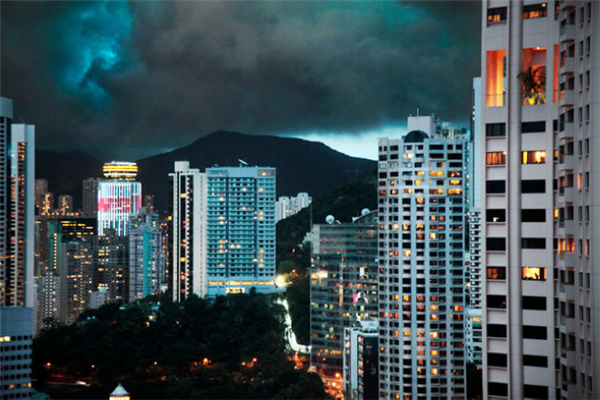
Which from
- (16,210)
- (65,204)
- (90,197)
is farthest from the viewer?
(90,197)

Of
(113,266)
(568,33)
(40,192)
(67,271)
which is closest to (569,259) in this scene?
(568,33)

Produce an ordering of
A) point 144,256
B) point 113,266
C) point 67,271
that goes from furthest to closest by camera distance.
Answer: point 144,256 → point 113,266 → point 67,271

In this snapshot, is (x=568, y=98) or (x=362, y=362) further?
(x=362, y=362)

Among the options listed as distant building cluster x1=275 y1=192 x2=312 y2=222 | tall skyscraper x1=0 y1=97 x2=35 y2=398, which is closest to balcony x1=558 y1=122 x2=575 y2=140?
tall skyscraper x1=0 y1=97 x2=35 y2=398

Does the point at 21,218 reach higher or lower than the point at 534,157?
lower

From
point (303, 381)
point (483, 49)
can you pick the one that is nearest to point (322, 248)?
point (303, 381)

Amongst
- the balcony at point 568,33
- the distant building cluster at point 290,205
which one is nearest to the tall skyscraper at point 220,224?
the distant building cluster at point 290,205

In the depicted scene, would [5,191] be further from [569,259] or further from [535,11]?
[569,259]

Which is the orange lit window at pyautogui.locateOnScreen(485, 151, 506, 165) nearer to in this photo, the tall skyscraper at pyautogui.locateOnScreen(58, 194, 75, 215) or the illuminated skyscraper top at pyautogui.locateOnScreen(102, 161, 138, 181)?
the tall skyscraper at pyautogui.locateOnScreen(58, 194, 75, 215)
